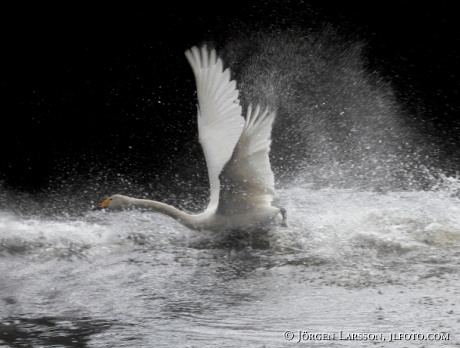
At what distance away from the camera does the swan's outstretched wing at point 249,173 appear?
523 centimetres

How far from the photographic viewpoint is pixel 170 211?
5.46 meters

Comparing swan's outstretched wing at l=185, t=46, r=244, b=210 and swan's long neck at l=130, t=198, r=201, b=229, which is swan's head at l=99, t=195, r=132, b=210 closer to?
swan's long neck at l=130, t=198, r=201, b=229

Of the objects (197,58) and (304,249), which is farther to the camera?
(197,58)

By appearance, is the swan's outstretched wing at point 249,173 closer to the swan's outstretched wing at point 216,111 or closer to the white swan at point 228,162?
the white swan at point 228,162

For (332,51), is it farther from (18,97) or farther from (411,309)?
(411,309)

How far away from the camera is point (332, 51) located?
32.5ft

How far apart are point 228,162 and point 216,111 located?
0.73 m

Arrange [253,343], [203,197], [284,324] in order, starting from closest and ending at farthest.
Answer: [253,343] < [284,324] < [203,197]

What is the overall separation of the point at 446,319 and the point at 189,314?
3.70 ft

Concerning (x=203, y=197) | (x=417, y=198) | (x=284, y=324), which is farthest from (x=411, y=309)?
(x=203, y=197)

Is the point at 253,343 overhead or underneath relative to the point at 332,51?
underneath

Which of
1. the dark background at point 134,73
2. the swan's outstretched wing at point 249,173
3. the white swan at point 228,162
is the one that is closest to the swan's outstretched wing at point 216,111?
the white swan at point 228,162

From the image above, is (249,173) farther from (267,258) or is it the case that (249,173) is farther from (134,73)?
(134,73)

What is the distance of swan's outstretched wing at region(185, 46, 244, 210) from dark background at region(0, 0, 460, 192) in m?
2.71
